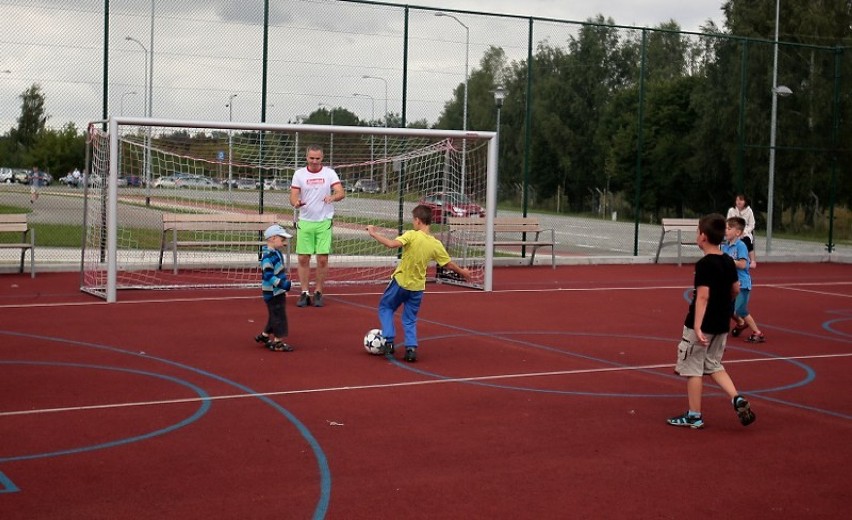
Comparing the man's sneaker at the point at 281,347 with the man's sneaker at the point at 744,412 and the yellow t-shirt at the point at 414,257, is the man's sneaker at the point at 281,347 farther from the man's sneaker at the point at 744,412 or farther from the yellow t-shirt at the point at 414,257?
the man's sneaker at the point at 744,412

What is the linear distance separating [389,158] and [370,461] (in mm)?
12243

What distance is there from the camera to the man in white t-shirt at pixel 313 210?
1414 centimetres

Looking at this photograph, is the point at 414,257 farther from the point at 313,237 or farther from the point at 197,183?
the point at 197,183

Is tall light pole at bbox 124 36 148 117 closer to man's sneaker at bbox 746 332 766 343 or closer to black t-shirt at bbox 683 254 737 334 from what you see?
man's sneaker at bbox 746 332 766 343

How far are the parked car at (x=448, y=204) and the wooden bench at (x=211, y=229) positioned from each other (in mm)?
2659

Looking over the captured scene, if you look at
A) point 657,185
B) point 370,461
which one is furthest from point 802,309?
point 657,185

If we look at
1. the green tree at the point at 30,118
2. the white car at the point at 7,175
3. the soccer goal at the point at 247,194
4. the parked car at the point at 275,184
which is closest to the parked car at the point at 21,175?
the white car at the point at 7,175

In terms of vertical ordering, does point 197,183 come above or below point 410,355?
above

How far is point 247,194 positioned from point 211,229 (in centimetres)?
113

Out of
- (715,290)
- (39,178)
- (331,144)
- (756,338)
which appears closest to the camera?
(715,290)

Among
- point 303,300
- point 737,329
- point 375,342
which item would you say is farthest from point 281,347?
point 737,329

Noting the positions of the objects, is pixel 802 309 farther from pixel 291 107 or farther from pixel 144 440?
pixel 144 440

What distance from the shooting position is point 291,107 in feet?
61.3

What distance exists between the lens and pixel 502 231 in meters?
20.6
